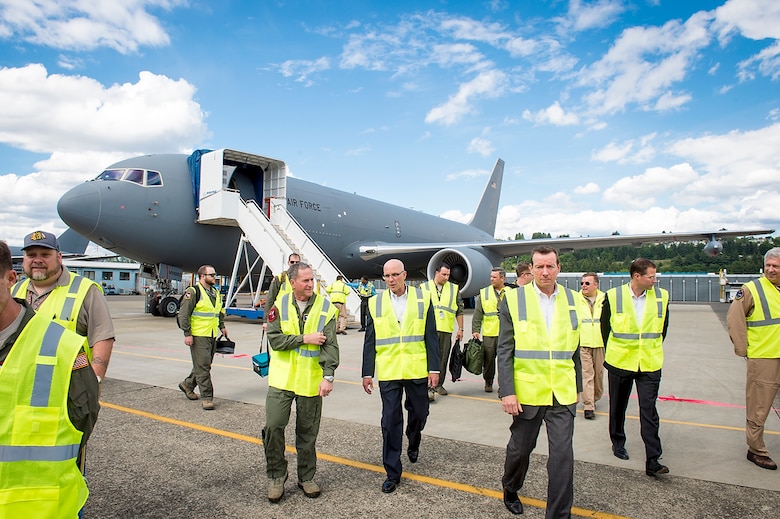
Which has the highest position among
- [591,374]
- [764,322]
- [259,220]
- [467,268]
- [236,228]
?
[259,220]

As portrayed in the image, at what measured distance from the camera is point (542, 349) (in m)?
3.32

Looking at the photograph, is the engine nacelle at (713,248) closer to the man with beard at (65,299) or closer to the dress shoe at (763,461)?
the dress shoe at (763,461)

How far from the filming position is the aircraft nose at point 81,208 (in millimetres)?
11845

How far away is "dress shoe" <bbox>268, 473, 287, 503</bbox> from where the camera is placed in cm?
348

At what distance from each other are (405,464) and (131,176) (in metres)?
11.4

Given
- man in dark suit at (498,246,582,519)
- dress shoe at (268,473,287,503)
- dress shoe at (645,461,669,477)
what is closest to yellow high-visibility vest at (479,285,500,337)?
dress shoe at (645,461,669,477)

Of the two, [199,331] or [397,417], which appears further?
[199,331]

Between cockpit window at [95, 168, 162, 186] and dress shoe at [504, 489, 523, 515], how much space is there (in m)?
12.2

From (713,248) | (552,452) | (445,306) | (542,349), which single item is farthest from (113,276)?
(552,452)

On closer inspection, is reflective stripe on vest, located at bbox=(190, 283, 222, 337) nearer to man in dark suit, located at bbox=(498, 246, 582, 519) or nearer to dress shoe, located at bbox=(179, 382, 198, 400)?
dress shoe, located at bbox=(179, 382, 198, 400)

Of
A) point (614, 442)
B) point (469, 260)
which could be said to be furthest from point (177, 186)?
point (614, 442)

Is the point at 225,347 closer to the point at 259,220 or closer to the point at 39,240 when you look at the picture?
the point at 39,240

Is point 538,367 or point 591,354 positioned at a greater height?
point 538,367

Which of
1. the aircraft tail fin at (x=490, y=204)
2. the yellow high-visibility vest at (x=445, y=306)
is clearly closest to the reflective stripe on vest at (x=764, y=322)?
the yellow high-visibility vest at (x=445, y=306)
